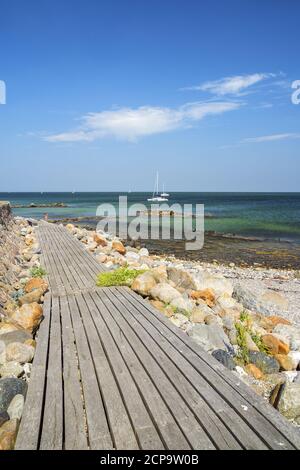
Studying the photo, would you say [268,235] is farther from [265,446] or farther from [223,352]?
[265,446]

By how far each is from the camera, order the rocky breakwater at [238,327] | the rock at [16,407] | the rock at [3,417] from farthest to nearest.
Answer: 1. the rocky breakwater at [238,327]
2. the rock at [16,407]
3. the rock at [3,417]

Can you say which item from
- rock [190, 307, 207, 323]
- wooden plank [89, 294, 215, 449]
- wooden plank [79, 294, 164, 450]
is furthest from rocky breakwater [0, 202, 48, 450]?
rock [190, 307, 207, 323]

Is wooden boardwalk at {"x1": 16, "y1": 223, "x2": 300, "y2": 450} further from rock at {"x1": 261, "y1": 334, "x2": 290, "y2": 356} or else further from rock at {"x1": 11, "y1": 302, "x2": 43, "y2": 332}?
rock at {"x1": 261, "y1": 334, "x2": 290, "y2": 356}

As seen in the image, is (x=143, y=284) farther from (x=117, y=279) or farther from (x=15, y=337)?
(x=15, y=337)

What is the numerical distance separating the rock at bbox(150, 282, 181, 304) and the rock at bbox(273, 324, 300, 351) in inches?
92.5

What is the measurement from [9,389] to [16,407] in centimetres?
33

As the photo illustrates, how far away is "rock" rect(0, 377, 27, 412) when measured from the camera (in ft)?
12.1

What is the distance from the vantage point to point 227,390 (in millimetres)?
3691

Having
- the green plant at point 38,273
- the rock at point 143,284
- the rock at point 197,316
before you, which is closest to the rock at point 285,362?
the rock at point 197,316

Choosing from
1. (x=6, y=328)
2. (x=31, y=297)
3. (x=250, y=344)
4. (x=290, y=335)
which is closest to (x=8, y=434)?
(x=6, y=328)

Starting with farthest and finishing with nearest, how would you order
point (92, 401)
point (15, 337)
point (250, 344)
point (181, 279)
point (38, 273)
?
1. point (181, 279)
2. point (38, 273)
3. point (250, 344)
4. point (15, 337)
5. point (92, 401)

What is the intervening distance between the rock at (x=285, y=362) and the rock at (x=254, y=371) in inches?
24.5

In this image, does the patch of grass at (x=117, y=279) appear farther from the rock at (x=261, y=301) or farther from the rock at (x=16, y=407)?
the rock at (x=16, y=407)

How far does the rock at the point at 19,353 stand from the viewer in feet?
15.0
